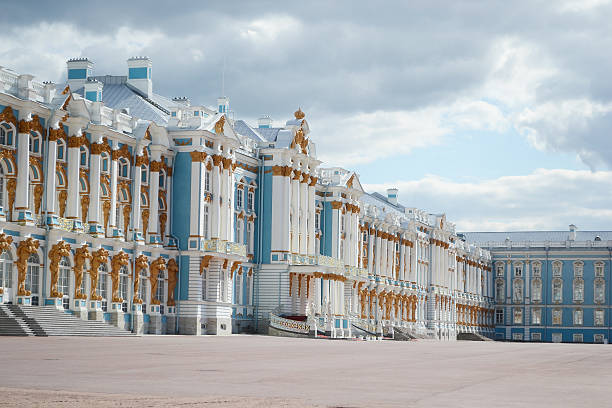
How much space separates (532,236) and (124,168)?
96315mm

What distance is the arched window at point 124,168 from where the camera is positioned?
170 feet

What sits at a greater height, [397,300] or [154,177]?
[154,177]

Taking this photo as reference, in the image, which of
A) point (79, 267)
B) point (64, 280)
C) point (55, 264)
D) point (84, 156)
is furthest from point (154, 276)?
point (55, 264)

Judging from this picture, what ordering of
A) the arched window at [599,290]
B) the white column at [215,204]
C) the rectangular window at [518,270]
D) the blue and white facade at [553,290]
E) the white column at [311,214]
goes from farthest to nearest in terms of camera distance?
the rectangular window at [518,270]
the blue and white facade at [553,290]
the arched window at [599,290]
the white column at [311,214]
the white column at [215,204]

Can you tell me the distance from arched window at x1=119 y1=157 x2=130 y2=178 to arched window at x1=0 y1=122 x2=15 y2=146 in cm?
919

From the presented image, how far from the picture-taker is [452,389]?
50.0 ft

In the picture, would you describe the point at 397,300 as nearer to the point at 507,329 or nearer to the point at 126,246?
the point at 507,329

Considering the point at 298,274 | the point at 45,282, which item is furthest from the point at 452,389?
the point at 298,274

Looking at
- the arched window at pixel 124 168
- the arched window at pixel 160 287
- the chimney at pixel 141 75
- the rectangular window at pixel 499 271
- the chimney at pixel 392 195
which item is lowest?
the arched window at pixel 160 287

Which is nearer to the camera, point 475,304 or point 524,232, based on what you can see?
point 475,304

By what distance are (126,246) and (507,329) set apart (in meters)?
85.3

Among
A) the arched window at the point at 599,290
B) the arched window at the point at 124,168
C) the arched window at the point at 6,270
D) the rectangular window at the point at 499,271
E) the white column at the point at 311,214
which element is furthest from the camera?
the rectangular window at the point at 499,271

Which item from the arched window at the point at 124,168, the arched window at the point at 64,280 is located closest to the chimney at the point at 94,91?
the arched window at the point at 124,168

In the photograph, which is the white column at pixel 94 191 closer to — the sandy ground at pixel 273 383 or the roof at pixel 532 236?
the sandy ground at pixel 273 383
